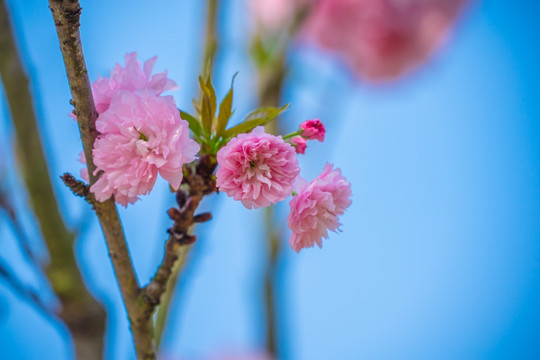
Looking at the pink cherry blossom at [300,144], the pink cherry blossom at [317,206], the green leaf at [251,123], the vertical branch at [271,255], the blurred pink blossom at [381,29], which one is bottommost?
the pink cherry blossom at [317,206]

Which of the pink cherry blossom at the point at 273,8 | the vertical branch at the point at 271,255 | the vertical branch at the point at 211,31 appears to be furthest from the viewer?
the pink cherry blossom at the point at 273,8

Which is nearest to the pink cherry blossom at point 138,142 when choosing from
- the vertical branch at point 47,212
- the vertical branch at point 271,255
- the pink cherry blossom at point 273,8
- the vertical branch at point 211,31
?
the vertical branch at point 47,212

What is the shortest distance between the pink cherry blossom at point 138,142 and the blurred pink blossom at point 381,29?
1615mm

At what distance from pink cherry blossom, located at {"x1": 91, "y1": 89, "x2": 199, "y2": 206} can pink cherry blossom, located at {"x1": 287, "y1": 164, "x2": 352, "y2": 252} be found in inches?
4.1

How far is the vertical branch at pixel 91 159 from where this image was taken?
0.38m

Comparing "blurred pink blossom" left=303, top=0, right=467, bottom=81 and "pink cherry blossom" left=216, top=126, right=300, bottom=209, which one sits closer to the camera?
"pink cherry blossom" left=216, top=126, right=300, bottom=209

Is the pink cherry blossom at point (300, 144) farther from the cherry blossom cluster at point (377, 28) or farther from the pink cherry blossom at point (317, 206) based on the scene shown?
the cherry blossom cluster at point (377, 28)

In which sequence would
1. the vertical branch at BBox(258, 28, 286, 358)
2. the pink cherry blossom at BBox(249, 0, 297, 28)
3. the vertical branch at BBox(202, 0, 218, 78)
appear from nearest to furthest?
the vertical branch at BBox(202, 0, 218, 78) < the vertical branch at BBox(258, 28, 286, 358) < the pink cherry blossom at BBox(249, 0, 297, 28)

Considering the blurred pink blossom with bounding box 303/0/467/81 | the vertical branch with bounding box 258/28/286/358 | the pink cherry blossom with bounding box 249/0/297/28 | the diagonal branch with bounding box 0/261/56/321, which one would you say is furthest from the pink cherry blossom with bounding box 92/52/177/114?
the blurred pink blossom with bounding box 303/0/467/81

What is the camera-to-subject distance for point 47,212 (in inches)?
31.3

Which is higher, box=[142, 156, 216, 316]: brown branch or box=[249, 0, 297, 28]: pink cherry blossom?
box=[249, 0, 297, 28]: pink cherry blossom

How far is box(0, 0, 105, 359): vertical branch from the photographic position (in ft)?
2.51

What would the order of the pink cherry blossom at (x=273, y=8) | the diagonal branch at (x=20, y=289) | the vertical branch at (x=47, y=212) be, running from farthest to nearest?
1. the pink cherry blossom at (x=273, y=8)
2. the vertical branch at (x=47, y=212)
3. the diagonal branch at (x=20, y=289)

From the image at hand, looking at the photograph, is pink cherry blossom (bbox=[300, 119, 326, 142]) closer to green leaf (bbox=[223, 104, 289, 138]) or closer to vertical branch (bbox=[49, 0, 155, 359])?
green leaf (bbox=[223, 104, 289, 138])
